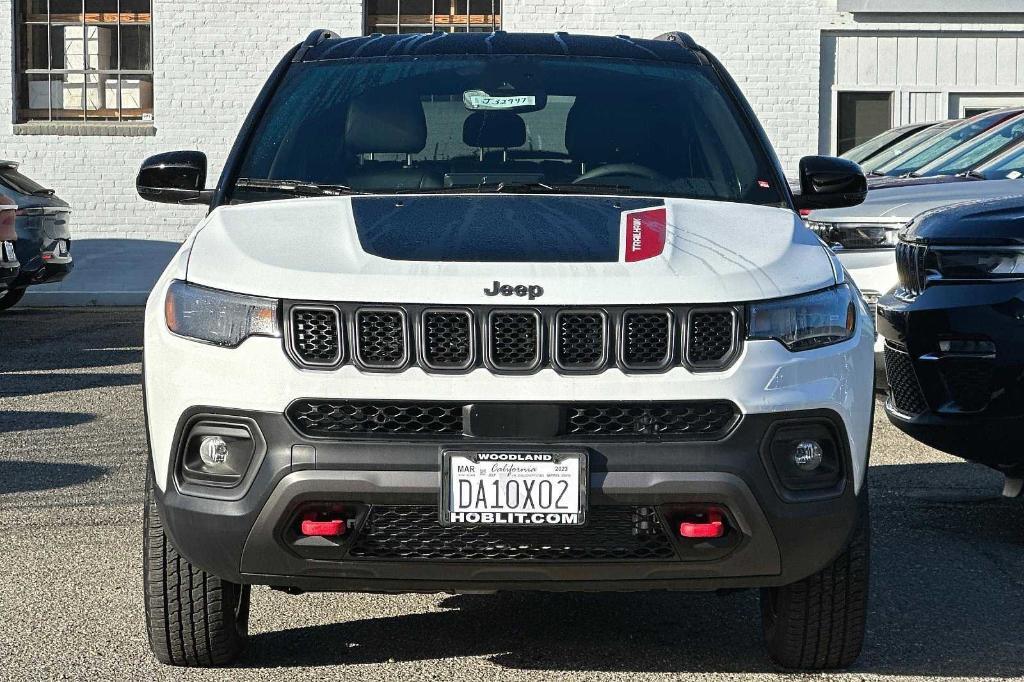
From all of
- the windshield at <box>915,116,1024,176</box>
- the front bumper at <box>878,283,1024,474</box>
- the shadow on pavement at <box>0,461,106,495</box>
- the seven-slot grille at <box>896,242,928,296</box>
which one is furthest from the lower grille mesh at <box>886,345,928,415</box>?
the windshield at <box>915,116,1024,176</box>

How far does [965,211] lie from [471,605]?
228cm

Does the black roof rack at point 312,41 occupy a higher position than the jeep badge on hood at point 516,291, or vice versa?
the black roof rack at point 312,41

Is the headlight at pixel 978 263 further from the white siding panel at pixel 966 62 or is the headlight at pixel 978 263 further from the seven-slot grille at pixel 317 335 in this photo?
the white siding panel at pixel 966 62

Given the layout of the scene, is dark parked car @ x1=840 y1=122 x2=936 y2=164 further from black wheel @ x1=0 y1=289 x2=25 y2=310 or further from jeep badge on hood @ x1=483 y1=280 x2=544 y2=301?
jeep badge on hood @ x1=483 y1=280 x2=544 y2=301

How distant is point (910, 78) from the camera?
19078 millimetres

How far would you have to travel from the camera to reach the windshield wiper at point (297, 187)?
442cm

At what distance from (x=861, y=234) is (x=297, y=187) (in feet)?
15.9

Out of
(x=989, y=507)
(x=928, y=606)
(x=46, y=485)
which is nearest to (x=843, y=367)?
(x=928, y=606)

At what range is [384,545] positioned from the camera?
356 centimetres

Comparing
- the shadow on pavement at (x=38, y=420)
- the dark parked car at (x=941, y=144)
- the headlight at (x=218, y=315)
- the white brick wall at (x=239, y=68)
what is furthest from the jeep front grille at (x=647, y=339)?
the white brick wall at (x=239, y=68)

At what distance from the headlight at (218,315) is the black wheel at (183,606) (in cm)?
39

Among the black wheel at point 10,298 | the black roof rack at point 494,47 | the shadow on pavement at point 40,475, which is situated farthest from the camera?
the black wheel at point 10,298

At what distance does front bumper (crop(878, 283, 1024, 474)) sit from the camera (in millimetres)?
5148

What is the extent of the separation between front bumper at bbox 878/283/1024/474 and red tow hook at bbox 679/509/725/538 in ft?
6.45
